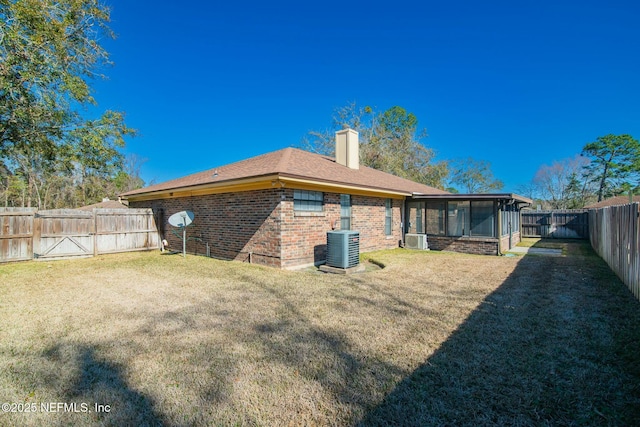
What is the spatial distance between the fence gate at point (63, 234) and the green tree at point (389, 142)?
64.3 ft

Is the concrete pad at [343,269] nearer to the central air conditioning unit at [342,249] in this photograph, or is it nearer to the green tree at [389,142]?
the central air conditioning unit at [342,249]

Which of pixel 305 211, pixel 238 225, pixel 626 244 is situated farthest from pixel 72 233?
pixel 626 244

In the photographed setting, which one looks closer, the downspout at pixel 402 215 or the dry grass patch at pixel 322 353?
the dry grass patch at pixel 322 353

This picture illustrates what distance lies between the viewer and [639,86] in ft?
68.4

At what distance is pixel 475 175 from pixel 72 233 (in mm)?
39472

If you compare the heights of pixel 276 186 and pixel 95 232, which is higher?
pixel 276 186

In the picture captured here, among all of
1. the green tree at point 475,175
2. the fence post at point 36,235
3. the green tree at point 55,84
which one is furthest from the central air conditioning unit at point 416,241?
the green tree at point 475,175

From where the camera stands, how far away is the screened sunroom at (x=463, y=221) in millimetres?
11203

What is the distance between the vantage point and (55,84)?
34.1 feet

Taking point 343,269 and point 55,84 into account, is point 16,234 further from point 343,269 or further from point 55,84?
point 343,269

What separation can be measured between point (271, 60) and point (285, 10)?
4.45 m

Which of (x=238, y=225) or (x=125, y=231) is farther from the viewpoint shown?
(x=125, y=231)

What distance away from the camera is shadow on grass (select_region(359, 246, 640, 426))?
2262mm

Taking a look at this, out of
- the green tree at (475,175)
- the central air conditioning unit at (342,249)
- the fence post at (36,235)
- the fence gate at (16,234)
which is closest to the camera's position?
the central air conditioning unit at (342,249)
